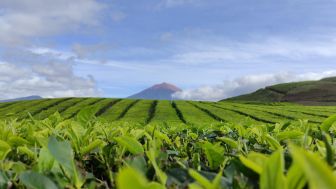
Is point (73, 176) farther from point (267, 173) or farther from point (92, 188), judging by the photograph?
point (267, 173)

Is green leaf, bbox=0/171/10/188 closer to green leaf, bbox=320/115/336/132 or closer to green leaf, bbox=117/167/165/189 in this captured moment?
green leaf, bbox=117/167/165/189

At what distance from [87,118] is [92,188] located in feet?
3.84

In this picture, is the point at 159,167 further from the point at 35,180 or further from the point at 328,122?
the point at 328,122

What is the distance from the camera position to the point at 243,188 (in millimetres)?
908

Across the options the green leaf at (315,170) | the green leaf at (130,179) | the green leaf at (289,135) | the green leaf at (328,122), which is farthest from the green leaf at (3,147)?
the green leaf at (328,122)

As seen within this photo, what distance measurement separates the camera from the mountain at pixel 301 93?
340ft

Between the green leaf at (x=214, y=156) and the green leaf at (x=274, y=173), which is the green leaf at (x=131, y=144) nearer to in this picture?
the green leaf at (x=214, y=156)

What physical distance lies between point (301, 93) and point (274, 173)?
11814 centimetres

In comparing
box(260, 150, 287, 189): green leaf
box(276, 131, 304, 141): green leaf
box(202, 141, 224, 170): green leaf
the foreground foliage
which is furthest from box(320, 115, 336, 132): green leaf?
box(260, 150, 287, 189): green leaf

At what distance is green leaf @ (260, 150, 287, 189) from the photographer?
0.73 metres

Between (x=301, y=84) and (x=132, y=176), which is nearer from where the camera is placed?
(x=132, y=176)

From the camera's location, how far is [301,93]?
113 m

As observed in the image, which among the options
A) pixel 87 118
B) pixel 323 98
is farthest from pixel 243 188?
pixel 323 98

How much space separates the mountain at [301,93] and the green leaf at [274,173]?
9996cm
